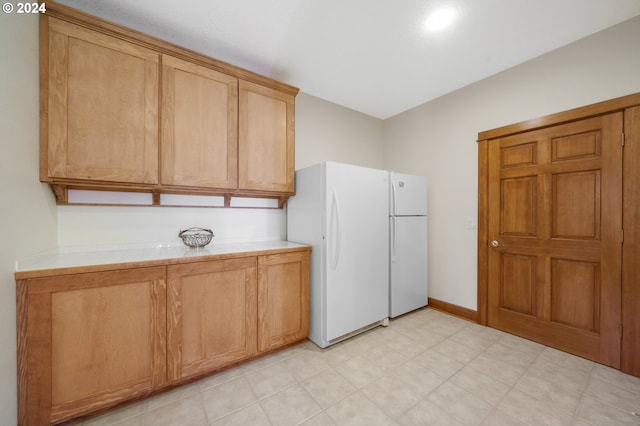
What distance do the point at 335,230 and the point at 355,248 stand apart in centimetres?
32

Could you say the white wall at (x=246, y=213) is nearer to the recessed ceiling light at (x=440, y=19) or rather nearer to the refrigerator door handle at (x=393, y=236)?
the refrigerator door handle at (x=393, y=236)

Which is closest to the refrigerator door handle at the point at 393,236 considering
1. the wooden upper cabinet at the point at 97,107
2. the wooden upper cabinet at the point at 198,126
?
the wooden upper cabinet at the point at 198,126

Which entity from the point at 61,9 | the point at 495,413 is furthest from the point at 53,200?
the point at 495,413

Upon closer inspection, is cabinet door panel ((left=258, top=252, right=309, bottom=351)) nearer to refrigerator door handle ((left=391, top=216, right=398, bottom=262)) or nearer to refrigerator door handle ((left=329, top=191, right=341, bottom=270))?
refrigerator door handle ((left=329, top=191, right=341, bottom=270))

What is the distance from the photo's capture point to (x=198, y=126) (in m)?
1.94

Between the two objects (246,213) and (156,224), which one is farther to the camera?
(246,213)

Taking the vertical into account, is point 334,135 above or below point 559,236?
above

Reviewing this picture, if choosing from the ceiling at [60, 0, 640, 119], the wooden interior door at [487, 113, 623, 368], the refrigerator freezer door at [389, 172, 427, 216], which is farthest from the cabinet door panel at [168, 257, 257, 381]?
the wooden interior door at [487, 113, 623, 368]

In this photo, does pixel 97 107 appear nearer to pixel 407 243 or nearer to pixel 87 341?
pixel 87 341

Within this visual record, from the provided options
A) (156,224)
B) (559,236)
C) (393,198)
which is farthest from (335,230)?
(559,236)

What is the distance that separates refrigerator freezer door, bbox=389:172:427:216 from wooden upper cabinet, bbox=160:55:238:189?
1.70 metres

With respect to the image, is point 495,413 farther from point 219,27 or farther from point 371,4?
point 219,27

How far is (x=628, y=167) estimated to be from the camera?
1847 millimetres

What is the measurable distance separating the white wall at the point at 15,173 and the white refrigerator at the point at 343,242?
1.85 meters
